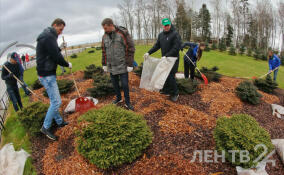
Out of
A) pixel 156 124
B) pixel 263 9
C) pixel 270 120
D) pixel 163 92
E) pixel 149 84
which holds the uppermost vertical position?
pixel 263 9

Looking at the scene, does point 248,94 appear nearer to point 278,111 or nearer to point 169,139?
point 278,111

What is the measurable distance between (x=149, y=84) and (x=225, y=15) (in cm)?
3965

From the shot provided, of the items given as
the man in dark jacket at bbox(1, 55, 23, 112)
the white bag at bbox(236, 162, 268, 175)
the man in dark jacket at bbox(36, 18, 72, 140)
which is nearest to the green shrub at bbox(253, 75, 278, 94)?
the white bag at bbox(236, 162, 268, 175)

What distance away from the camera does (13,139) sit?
3707mm

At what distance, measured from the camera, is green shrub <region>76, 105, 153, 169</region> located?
2.43 meters

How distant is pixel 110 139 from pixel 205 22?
153 ft

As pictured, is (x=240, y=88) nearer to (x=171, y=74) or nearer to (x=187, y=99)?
(x=187, y=99)

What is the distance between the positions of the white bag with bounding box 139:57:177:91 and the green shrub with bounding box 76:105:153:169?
5.74 ft

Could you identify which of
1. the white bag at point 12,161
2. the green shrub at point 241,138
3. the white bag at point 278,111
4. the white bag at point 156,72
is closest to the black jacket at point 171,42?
the white bag at point 156,72

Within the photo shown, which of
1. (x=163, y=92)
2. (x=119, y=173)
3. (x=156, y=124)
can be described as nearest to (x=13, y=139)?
(x=119, y=173)

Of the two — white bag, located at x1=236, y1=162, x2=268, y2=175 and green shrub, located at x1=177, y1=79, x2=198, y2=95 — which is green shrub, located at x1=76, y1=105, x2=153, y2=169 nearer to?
white bag, located at x1=236, y1=162, x2=268, y2=175

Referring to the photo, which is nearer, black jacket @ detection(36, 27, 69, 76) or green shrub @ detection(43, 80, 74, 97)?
black jacket @ detection(36, 27, 69, 76)

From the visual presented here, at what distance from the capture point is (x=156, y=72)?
13.8ft

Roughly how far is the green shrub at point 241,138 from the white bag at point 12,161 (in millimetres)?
3432
